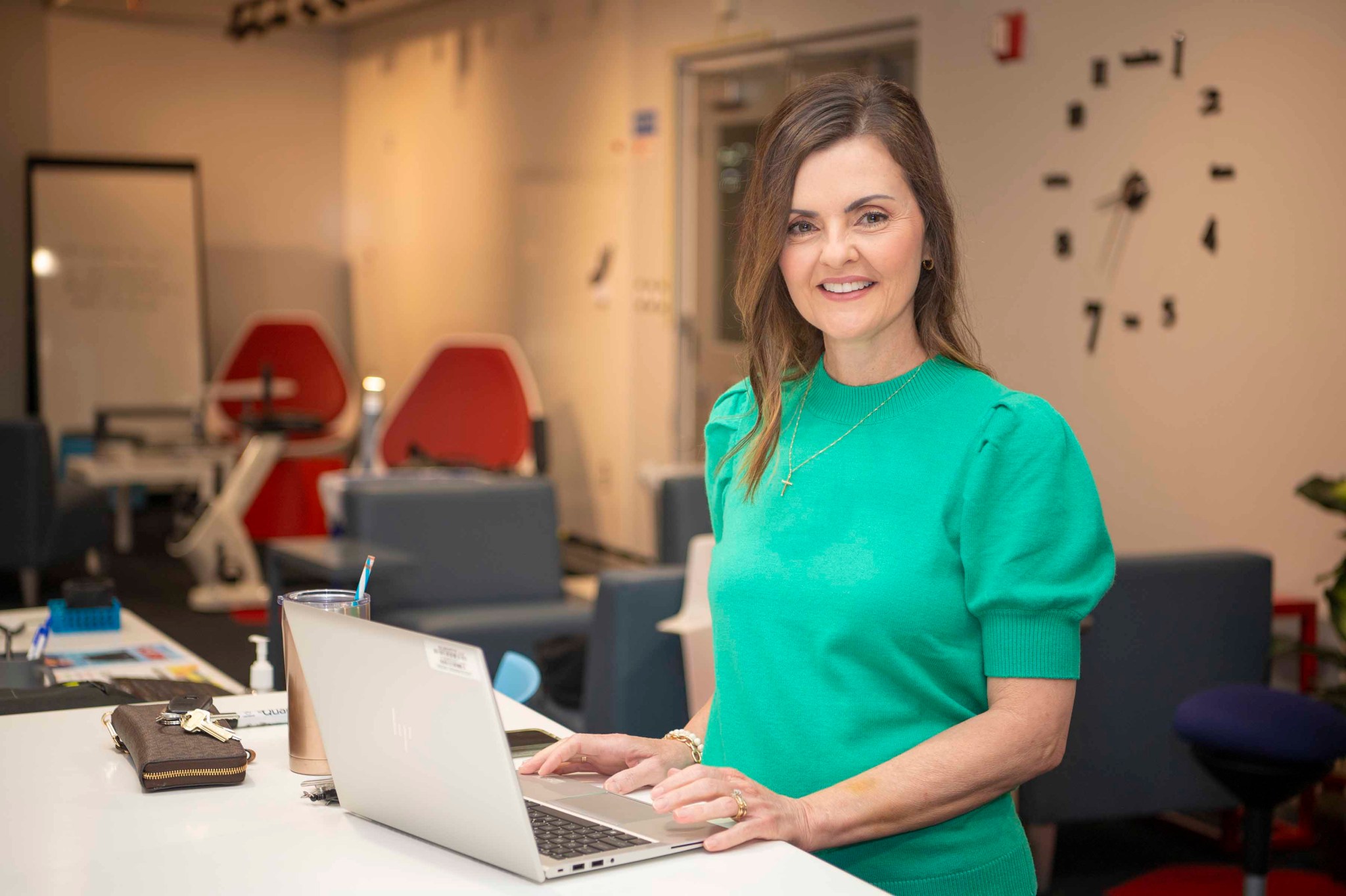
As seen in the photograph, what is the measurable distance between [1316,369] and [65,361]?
25.5ft

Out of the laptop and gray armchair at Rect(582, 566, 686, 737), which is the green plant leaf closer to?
gray armchair at Rect(582, 566, 686, 737)

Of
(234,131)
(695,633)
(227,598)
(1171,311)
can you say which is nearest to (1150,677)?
(695,633)

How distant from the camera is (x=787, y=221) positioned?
1.50 metres

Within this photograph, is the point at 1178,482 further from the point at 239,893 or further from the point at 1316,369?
the point at 239,893

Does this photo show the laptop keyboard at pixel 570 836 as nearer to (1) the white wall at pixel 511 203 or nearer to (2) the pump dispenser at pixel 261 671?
(2) the pump dispenser at pixel 261 671

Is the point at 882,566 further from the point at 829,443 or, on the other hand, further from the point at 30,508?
the point at 30,508

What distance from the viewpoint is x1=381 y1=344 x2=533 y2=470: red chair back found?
25.4 feet

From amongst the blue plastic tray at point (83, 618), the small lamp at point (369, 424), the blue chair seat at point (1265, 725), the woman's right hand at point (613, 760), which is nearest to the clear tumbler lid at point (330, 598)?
the woman's right hand at point (613, 760)

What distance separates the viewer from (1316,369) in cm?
402

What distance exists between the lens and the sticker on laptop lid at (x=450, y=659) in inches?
44.0

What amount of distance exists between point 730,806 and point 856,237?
582 millimetres

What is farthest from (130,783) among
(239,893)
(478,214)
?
(478,214)

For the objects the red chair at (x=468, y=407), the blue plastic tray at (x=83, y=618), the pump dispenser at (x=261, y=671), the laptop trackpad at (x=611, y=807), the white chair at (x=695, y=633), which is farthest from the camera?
the red chair at (x=468, y=407)

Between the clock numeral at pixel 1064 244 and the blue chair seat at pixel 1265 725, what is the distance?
2.15m
